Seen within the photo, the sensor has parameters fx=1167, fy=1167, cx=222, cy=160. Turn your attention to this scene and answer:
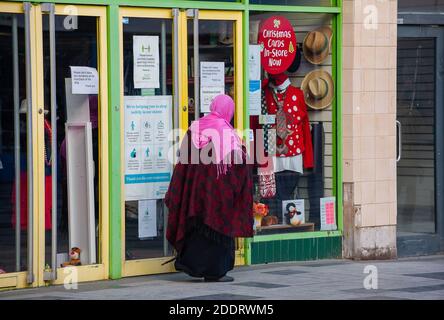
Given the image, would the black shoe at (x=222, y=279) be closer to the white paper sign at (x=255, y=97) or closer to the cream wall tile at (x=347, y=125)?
the white paper sign at (x=255, y=97)

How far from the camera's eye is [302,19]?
42.1ft

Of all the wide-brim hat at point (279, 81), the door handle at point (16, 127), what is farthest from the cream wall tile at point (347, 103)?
the door handle at point (16, 127)

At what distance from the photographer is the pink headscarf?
11047 mm

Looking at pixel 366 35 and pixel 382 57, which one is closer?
pixel 366 35

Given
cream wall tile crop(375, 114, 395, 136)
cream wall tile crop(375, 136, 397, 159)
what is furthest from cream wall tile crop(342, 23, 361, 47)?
cream wall tile crop(375, 136, 397, 159)

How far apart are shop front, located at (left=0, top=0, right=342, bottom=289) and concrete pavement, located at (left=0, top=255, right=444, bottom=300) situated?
284 mm

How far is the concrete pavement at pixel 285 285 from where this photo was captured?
33.2 ft

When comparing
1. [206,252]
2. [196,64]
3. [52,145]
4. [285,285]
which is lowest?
[285,285]

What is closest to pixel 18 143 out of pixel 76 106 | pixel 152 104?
pixel 76 106

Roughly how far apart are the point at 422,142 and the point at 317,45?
6.14ft

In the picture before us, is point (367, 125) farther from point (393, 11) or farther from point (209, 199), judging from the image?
point (209, 199)

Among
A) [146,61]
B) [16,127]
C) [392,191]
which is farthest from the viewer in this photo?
[392,191]

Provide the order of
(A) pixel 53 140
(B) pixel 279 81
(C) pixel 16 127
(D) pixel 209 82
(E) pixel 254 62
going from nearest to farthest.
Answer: (C) pixel 16 127
(A) pixel 53 140
(D) pixel 209 82
(E) pixel 254 62
(B) pixel 279 81

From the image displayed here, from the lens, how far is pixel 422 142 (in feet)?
Result: 45.1
